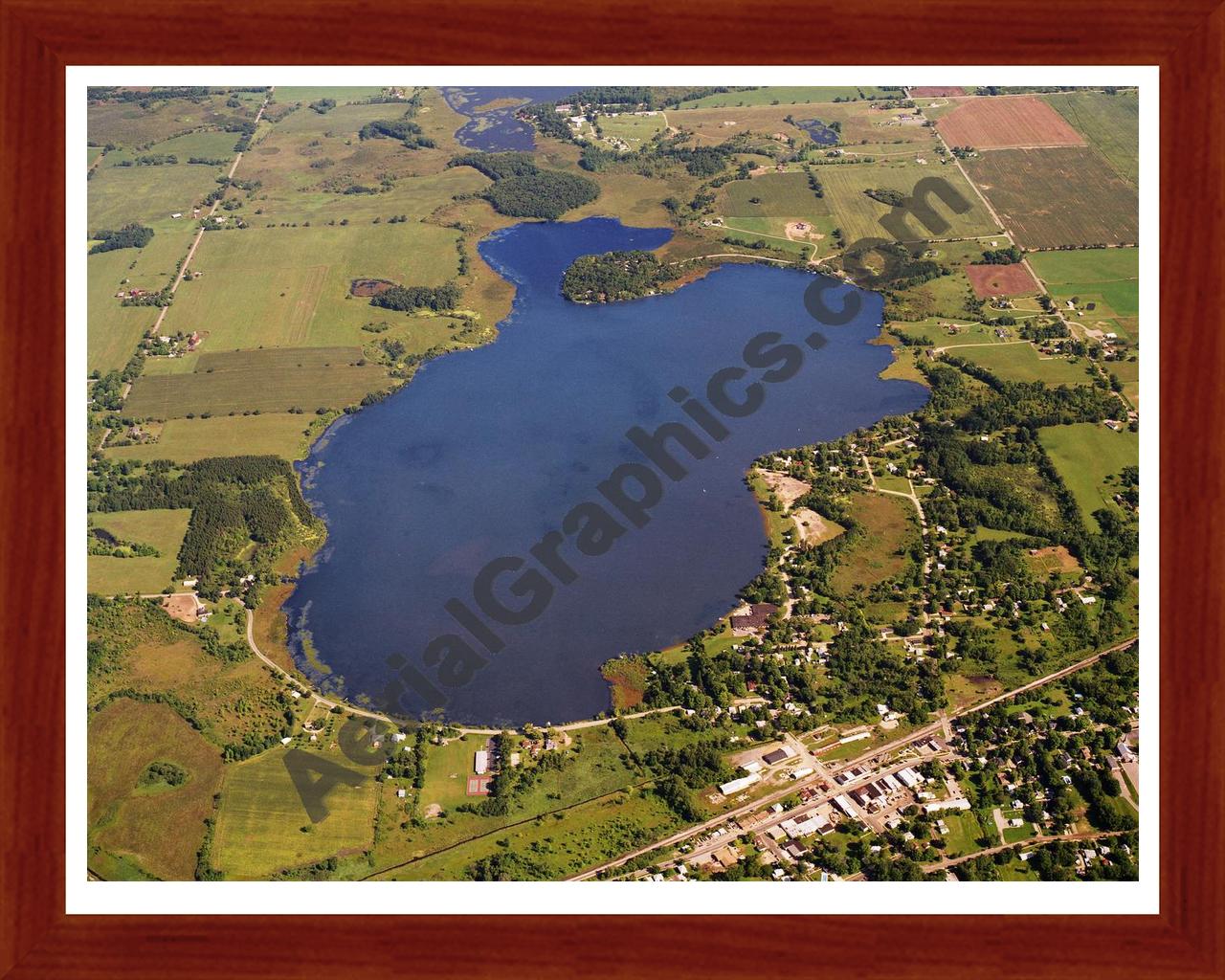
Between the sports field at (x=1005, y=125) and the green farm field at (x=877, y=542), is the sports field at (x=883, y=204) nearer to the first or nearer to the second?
the sports field at (x=1005, y=125)

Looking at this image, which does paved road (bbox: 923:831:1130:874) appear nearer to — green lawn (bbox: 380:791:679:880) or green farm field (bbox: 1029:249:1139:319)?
green lawn (bbox: 380:791:679:880)

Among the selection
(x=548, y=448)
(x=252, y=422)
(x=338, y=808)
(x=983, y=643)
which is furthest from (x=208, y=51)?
(x=252, y=422)

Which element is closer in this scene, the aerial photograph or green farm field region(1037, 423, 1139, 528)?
the aerial photograph

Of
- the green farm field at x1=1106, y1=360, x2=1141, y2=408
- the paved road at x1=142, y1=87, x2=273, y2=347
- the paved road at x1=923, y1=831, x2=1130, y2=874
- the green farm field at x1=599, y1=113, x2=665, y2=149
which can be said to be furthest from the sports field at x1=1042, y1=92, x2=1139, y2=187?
the paved road at x1=142, y1=87, x2=273, y2=347

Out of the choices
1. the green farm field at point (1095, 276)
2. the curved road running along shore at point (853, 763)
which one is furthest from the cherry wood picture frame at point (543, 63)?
the green farm field at point (1095, 276)

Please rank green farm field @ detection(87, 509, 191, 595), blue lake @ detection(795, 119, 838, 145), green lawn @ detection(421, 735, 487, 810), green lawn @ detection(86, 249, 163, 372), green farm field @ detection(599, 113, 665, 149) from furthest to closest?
green farm field @ detection(599, 113, 665, 149) → blue lake @ detection(795, 119, 838, 145) → green lawn @ detection(86, 249, 163, 372) → green farm field @ detection(87, 509, 191, 595) → green lawn @ detection(421, 735, 487, 810)
